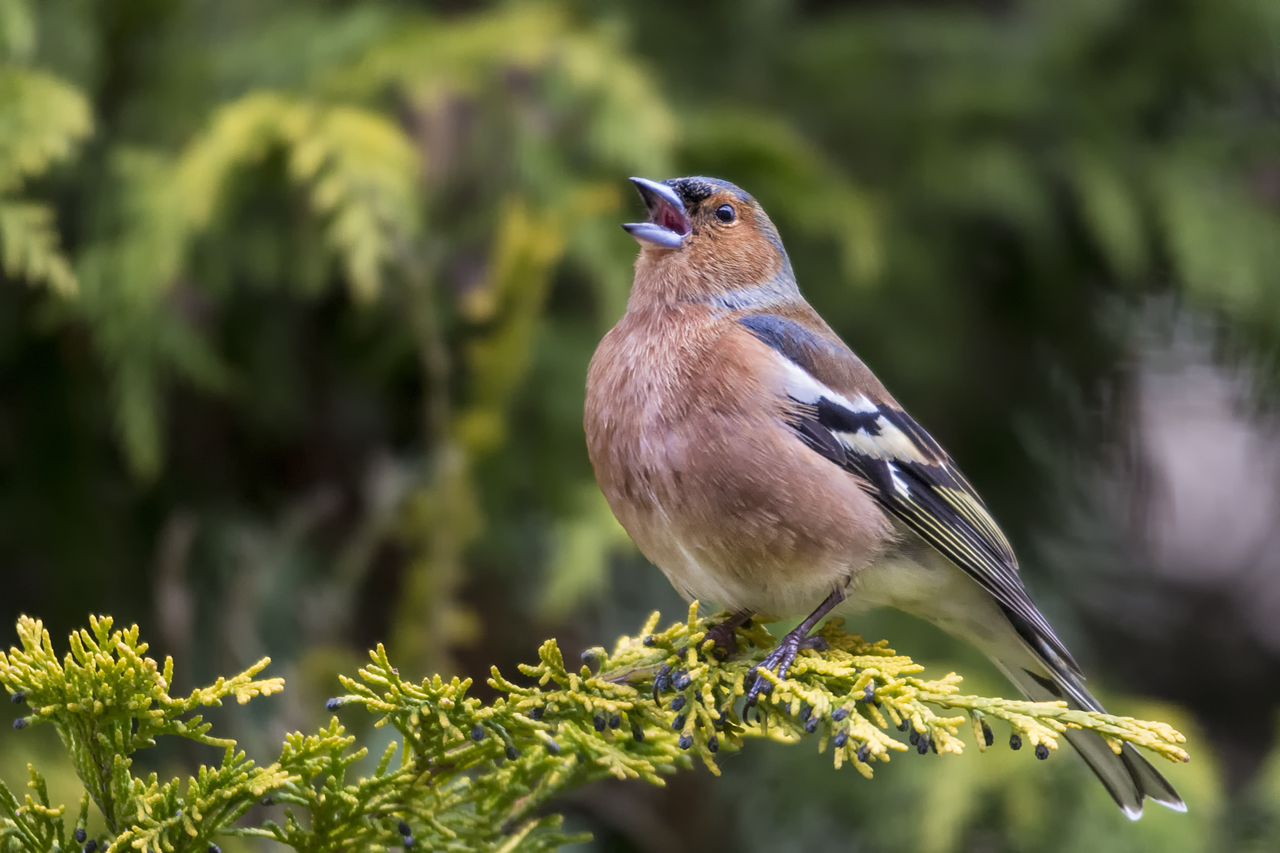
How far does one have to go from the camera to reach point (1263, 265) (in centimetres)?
349

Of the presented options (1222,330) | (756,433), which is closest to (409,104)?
(756,433)

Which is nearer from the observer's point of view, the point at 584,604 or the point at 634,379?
the point at 634,379

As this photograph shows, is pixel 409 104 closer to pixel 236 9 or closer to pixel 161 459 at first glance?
pixel 236 9

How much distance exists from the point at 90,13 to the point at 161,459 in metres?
1.21

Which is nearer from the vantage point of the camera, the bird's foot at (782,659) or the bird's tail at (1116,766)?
the bird's foot at (782,659)

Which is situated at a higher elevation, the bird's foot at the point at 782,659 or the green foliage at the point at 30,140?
the green foliage at the point at 30,140

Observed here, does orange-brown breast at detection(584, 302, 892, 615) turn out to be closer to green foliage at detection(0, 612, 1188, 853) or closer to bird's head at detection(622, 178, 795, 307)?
green foliage at detection(0, 612, 1188, 853)

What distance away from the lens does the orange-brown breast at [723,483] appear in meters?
2.02

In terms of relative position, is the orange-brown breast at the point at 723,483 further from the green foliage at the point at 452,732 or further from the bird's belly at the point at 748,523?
the green foliage at the point at 452,732

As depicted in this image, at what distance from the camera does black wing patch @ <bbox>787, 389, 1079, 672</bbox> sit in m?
2.25

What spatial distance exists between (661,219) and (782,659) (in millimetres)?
1160

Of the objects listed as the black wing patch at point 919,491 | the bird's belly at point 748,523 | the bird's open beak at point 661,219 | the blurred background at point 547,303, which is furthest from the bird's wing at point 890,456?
the blurred background at point 547,303

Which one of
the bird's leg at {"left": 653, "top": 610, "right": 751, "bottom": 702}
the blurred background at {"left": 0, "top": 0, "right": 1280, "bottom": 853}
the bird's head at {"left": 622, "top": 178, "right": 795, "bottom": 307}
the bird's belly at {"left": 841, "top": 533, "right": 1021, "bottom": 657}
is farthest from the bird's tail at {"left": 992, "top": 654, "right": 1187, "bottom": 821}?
the bird's head at {"left": 622, "top": 178, "right": 795, "bottom": 307}

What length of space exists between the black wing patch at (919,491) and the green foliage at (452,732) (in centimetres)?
40
